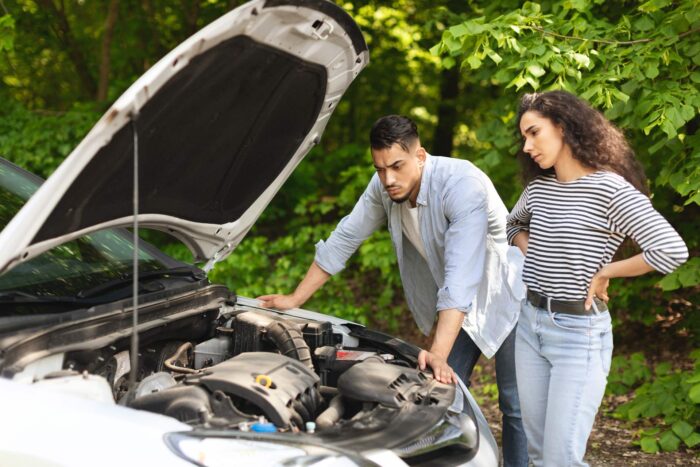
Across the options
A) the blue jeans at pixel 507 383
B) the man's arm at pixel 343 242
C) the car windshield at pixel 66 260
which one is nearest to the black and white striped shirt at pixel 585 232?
the blue jeans at pixel 507 383

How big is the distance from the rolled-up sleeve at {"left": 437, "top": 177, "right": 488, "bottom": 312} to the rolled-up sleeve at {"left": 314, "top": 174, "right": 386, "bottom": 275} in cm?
49

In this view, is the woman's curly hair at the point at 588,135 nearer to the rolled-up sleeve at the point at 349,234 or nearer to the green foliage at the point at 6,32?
the rolled-up sleeve at the point at 349,234

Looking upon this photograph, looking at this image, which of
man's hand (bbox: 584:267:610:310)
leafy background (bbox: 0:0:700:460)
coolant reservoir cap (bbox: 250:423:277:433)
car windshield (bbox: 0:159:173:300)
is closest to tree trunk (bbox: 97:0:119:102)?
leafy background (bbox: 0:0:700:460)

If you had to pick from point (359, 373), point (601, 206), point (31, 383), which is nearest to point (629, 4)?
point (601, 206)

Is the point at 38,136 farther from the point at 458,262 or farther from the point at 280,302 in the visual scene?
the point at 458,262

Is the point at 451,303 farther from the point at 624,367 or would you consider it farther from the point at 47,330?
the point at 624,367

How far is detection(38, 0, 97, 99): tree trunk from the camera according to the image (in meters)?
8.13

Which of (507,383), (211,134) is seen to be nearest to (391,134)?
(211,134)

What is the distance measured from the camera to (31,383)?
2484 millimetres

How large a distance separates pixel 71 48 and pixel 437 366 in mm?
6422

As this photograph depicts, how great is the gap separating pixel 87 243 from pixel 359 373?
1.29 metres

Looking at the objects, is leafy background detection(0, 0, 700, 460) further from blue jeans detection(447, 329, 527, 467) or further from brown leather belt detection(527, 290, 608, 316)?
brown leather belt detection(527, 290, 608, 316)

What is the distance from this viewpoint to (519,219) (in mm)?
3473

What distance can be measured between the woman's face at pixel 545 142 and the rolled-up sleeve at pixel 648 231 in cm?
27
